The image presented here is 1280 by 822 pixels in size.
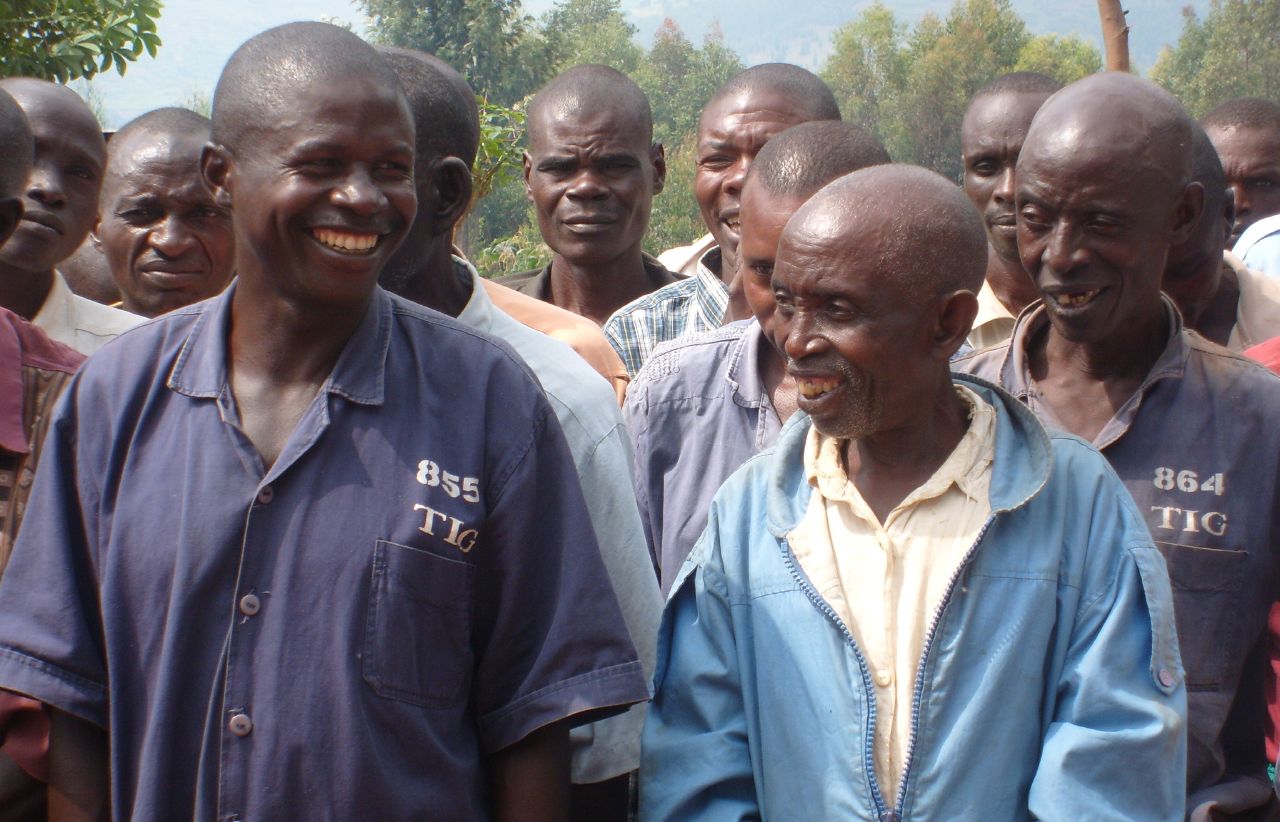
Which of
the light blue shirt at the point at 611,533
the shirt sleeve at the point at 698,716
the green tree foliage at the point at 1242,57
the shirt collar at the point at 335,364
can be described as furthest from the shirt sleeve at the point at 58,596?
the green tree foliage at the point at 1242,57

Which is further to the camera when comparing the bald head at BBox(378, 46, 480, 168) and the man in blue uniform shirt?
the bald head at BBox(378, 46, 480, 168)

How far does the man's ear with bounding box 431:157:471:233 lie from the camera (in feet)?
10.5

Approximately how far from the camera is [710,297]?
4.52m

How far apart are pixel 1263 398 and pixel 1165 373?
19 cm

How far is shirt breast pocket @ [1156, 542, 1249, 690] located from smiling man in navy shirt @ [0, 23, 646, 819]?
121 centimetres

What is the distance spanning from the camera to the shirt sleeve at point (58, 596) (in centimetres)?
222

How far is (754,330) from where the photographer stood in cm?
345

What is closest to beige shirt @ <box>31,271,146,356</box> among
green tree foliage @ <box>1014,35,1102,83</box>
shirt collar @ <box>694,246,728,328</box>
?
shirt collar @ <box>694,246,728,328</box>

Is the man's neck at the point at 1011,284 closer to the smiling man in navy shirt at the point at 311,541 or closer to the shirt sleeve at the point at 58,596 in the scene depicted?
the smiling man in navy shirt at the point at 311,541

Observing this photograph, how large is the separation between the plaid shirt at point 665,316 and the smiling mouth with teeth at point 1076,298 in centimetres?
148

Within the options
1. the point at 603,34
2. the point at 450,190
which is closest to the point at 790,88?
the point at 450,190

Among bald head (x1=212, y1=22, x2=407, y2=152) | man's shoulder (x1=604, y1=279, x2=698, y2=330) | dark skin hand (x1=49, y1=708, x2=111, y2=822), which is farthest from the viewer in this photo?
man's shoulder (x1=604, y1=279, x2=698, y2=330)

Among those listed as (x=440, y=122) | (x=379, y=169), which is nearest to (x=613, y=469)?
(x=379, y=169)

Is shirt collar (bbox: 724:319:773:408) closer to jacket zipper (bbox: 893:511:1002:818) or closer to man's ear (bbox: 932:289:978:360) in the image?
man's ear (bbox: 932:289:978:360)
